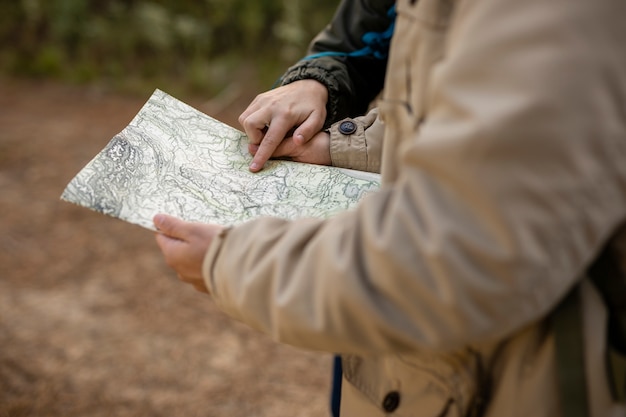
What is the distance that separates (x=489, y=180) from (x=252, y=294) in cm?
38

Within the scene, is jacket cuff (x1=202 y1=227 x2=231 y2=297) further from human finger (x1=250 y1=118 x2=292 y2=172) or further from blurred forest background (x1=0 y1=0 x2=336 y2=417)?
blurred forest background (x1=0 y1=0 x2=336 y2=417)

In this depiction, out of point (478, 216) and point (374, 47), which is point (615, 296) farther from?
point (374, 47)

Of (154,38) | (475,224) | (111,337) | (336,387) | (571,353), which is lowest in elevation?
(111,337)

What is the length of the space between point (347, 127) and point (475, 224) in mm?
736

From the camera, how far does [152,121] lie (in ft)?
4.88

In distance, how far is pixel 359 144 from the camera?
4.78ft

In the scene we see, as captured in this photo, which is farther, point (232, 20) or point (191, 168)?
point (232, 20)

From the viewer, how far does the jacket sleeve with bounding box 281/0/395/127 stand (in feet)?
5.28

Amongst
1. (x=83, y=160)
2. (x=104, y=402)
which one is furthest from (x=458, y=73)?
(x=83, y=160)

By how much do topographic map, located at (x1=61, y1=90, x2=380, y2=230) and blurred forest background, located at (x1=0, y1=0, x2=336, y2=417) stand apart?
156 cm

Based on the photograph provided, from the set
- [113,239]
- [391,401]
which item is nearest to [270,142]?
[391,401]

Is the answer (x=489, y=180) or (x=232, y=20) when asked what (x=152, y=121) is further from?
(x=232, y=20)

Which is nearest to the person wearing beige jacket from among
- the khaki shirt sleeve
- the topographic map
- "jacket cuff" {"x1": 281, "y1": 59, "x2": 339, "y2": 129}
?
the topographic map

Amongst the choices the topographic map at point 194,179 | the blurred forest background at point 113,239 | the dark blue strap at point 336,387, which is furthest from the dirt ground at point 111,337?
the topographic map at point 194,179
